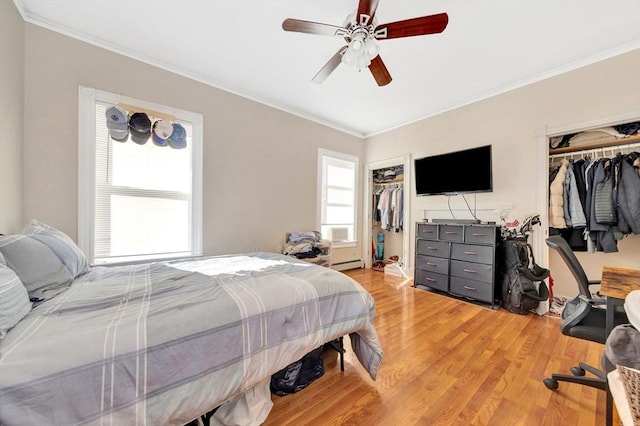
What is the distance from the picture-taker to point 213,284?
4.39ft

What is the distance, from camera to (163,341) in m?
0.85

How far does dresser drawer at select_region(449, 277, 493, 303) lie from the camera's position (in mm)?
2680

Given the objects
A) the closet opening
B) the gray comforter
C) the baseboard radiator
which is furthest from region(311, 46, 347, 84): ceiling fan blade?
the baseboard radiator

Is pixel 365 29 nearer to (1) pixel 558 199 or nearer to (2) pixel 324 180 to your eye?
(2) pixel 324 180

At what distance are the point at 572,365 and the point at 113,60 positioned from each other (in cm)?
459

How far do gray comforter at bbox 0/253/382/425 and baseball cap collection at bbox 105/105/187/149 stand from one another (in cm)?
151

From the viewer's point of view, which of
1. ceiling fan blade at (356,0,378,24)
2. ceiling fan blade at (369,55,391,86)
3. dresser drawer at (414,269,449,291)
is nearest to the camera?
ceiling fan blade at (356,0,378,24)

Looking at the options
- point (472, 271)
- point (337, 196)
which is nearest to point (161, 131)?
point (337, 196)

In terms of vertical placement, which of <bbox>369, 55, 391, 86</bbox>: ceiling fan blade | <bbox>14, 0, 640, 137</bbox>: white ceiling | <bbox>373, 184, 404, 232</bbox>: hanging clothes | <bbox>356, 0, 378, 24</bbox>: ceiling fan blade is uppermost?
<bbox>14, 0, 640, 137</bbox>: white ceiling

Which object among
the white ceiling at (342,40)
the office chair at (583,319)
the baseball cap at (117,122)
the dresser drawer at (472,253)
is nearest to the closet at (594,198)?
the dresser drawer at (472,253)

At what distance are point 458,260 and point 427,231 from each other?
1.77 feet

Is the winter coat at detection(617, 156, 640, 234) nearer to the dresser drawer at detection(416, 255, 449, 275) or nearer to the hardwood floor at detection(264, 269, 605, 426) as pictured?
the hardwood floor at detection(264, 269, 605, 426)

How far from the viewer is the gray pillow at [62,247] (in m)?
1.30

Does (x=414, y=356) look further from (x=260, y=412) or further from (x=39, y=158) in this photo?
(x=39, y=158)
